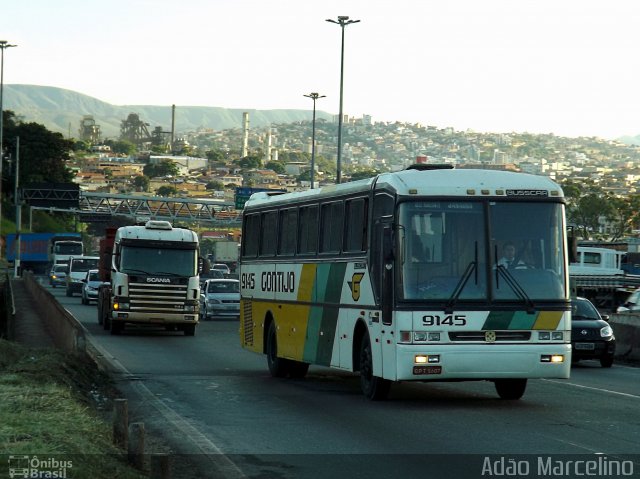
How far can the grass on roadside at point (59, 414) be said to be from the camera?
1034cm

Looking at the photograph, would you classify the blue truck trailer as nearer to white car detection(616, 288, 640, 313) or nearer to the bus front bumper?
white car detection(616, 288, 640, 313)

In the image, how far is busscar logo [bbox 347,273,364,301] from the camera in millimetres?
18578

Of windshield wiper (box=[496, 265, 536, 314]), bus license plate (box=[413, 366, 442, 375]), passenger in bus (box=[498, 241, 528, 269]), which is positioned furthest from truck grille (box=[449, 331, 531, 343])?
passenger in bus (box=[498, 241, 528, 269])

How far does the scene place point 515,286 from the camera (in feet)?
56.1

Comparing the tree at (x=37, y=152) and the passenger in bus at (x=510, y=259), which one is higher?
the tree at (x=37, y=152)

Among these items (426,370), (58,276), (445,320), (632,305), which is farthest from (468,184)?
(58,276)

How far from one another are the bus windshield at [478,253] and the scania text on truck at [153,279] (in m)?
21.3

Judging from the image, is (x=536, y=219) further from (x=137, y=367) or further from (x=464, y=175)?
(x=137, y=367)

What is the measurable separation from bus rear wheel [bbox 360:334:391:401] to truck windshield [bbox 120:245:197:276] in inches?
782

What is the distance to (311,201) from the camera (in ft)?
70.5

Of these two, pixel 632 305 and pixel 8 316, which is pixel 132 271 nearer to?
pixel 8 316

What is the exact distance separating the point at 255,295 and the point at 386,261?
8.13 meters

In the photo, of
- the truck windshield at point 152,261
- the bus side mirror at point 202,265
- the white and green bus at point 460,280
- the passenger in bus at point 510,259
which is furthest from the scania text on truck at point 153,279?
the passenger in bus at point 510,259

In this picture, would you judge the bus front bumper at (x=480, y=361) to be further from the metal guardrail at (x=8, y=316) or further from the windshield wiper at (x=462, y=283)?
the metal guardrail at (x=8, y=316)
